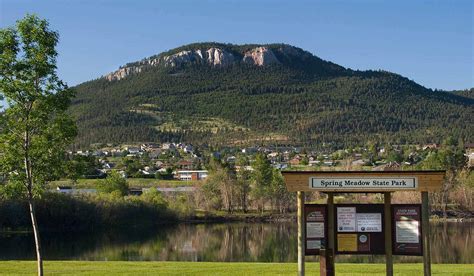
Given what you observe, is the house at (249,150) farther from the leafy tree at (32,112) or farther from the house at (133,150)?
the leafy tree at (32,112)

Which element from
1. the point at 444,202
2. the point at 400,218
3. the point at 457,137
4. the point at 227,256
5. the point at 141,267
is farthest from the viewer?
the point at 457,137

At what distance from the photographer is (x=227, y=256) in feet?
135

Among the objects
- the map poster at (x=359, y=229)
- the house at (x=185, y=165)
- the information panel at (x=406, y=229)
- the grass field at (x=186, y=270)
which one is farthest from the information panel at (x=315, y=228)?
the house at (x=185, y=165)

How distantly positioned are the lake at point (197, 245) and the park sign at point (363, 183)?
19.3 m

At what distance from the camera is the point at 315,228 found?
621 inches

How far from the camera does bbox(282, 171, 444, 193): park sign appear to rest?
49.2 ft

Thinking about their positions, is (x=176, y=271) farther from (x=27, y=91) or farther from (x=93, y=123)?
(x=93, y=123)

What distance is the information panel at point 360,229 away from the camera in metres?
15.7

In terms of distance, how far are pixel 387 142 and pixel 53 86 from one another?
177 m

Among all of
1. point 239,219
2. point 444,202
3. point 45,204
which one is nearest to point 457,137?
point 444,202

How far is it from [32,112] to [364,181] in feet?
29.4

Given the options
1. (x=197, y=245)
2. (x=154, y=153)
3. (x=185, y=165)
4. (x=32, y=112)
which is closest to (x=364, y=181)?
(x=32, y=112)

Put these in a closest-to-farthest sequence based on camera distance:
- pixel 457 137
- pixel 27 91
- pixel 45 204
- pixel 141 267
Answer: pixel 27 91 → pixel 141 267 → pixel 45 204 → pixel 457 137

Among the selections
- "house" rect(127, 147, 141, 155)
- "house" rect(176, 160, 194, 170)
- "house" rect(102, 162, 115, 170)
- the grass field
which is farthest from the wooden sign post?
"house" rect(127, 147, 141, 155)
